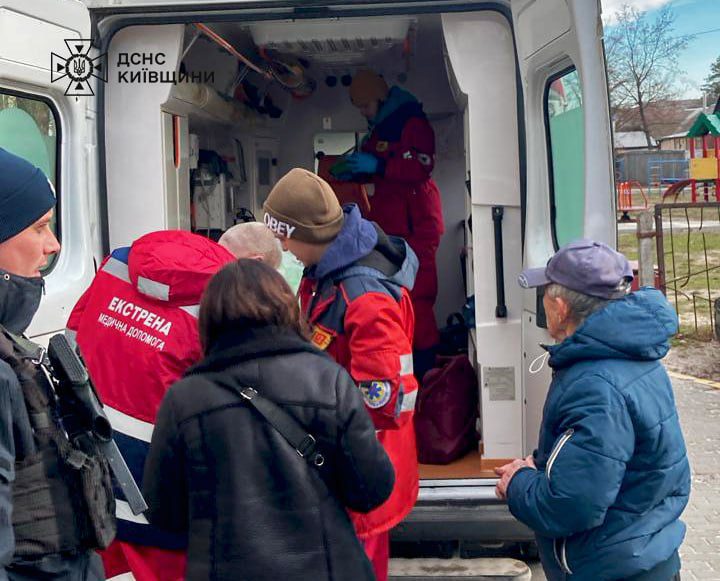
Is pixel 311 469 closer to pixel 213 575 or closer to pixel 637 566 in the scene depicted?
pixel 213 575

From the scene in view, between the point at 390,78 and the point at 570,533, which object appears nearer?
the point at 570,533

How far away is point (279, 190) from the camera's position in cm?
300

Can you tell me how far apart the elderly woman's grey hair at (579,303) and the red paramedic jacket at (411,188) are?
9.07 ft

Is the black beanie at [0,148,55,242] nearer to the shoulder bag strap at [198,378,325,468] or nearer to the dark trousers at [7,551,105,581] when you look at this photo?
the shoulder bag strap at [198,378,325,468]

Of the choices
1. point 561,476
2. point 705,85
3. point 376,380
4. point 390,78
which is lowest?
point 561,476

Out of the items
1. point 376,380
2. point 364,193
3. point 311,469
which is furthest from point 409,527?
point 364,193

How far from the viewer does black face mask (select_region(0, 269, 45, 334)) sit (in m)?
1.90

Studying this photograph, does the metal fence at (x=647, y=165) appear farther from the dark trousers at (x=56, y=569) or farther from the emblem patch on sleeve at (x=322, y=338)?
the dark trousers at (x=56, y=569)

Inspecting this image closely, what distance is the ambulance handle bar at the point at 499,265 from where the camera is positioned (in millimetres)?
3906

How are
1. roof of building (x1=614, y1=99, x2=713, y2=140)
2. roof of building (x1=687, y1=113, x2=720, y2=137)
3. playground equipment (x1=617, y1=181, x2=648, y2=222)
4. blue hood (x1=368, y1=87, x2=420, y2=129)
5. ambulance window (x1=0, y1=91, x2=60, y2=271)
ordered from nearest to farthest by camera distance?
ambulance window (x1=0, y1=91, x2=60, y2=271), blue hood (x1=368, y1=87, x2=420, y2=129), roof of building (x1=687, y1=113, x2=720, y2=137), playground equipment (x1=617, y1=181, x2=648, y2=222), roof of building (x1=614, y1=99, x2=713, y2=140)

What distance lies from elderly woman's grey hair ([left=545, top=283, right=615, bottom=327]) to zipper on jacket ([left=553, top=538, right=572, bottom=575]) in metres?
0.62

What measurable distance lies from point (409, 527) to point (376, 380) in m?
1.09

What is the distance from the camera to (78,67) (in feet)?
12.4

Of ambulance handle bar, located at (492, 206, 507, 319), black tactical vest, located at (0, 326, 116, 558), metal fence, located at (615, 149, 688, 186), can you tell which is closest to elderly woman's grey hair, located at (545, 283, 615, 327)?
ambulance handle bar, located at (492, 206, 507, 319)
